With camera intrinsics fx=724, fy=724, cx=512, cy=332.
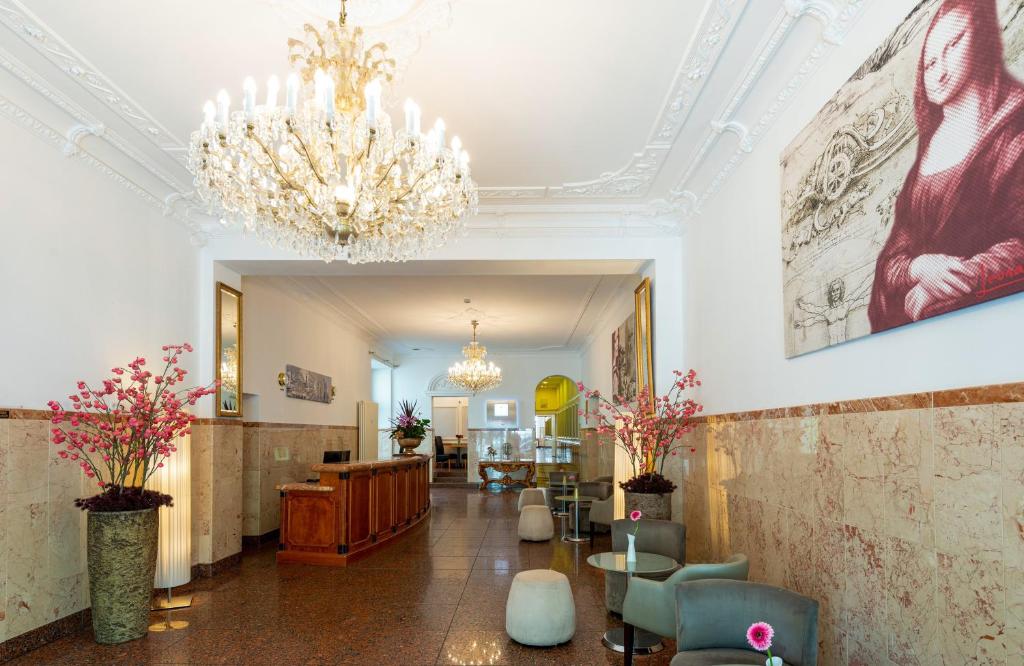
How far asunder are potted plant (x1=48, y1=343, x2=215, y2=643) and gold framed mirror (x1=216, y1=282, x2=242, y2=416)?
221 cm

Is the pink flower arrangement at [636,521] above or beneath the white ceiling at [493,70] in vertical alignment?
beneath

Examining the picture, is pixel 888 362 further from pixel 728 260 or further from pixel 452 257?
pixel 452 257

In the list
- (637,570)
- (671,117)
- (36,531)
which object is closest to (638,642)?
(637,570)

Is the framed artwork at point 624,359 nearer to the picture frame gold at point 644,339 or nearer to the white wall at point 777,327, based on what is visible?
the picture frame gold at point 644,339

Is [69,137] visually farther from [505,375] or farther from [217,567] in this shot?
[505,375]

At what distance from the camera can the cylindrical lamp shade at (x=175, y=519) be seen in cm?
683

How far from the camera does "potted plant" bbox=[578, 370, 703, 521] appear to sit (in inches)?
281

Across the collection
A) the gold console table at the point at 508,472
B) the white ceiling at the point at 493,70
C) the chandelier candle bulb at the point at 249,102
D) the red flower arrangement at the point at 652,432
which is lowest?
the gold console table at the point at 508,472

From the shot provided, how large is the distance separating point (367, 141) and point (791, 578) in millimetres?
3797

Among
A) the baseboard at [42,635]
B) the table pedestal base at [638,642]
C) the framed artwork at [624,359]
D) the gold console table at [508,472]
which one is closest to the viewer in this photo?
the baseboard at [42,635]

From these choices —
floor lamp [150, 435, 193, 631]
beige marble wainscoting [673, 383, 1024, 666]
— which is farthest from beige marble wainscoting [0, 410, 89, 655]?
beige marble wainscoting [673, 383, 1024, 666]

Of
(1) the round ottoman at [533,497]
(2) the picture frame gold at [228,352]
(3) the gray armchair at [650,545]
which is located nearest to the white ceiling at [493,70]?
(2) the picture frame gold at [228,352]

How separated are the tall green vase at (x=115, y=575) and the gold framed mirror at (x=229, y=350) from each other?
273cm

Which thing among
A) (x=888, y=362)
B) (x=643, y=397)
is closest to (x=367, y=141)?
(x=888, y=362)
